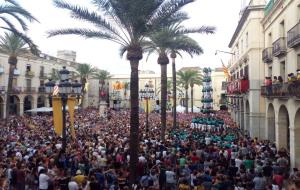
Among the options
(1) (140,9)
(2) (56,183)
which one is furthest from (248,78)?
(2) (56,183)

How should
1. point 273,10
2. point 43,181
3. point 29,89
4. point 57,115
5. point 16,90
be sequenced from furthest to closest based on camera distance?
point 29,89, point 16,90, point 273,10, point 57,115, point 43,181

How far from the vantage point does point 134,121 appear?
1509 cm

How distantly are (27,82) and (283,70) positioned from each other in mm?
43357

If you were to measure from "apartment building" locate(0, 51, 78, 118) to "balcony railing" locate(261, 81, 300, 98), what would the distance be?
116 ft

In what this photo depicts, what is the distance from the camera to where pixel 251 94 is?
91.2ft

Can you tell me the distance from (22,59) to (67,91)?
41692 mm

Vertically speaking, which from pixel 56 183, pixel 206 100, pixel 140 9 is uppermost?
pixel 140 9

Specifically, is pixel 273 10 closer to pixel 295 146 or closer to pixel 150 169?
pixel 295 146

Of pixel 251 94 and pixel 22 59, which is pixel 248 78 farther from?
pixel 22 59

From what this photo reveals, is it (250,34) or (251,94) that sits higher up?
(250,34)

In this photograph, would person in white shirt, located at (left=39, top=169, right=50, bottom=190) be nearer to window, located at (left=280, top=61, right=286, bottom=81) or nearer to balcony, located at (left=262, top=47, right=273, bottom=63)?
window, located at (left=280, top=61, right=286, bottom=81)

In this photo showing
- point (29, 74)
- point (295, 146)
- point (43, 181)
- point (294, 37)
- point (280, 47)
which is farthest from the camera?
point (29, 74)

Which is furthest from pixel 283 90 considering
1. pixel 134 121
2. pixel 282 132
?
pixel 134 121

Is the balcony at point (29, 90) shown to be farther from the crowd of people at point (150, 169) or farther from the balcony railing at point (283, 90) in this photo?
the crowd of people at point (150, 169)
